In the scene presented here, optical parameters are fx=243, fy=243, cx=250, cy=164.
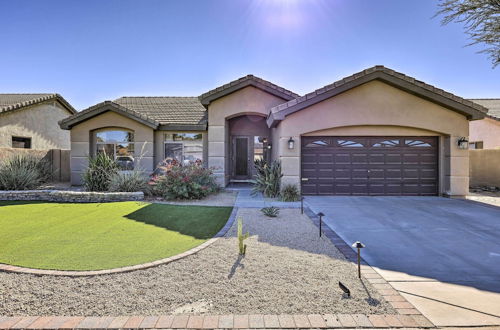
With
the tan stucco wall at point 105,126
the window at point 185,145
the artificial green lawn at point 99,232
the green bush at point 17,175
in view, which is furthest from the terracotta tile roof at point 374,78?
the green bush at point 17,175

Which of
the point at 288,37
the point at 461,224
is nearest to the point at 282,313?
the point at 461,224

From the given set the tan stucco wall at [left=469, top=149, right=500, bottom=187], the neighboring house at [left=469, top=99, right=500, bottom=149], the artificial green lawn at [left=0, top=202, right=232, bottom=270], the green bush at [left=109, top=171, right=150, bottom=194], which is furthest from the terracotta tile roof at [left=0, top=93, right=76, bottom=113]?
the neighboring house at [left=469, top=99, right=500, bottom=149]

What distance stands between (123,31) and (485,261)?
15.0 metres

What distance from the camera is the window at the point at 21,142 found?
17.3m

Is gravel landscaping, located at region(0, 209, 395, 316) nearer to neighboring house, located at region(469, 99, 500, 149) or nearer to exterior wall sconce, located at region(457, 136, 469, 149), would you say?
exterior wall sconce, located at region(457, 136, 469, 149)

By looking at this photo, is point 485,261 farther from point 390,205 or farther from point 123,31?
point 123,31

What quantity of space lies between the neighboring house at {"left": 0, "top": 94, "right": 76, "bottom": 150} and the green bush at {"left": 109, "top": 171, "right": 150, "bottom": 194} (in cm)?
1253

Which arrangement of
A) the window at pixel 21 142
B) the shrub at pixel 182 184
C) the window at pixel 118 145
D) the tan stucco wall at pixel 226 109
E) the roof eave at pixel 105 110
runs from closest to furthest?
the shrub at pixel 182 184 → the tan stucco wall at pixel 226 109 → the roof eave at pixel 105 110 → the window at pixel 118 145 → the window at pixel 21 142

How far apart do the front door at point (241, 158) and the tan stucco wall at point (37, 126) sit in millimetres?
15435

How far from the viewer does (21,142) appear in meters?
17.8

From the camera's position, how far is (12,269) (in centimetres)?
373

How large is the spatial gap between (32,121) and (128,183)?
1447 centimetres

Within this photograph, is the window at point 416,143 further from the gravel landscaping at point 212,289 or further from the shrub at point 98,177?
the shrub at point 98,177

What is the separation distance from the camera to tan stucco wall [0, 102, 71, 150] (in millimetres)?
16641
